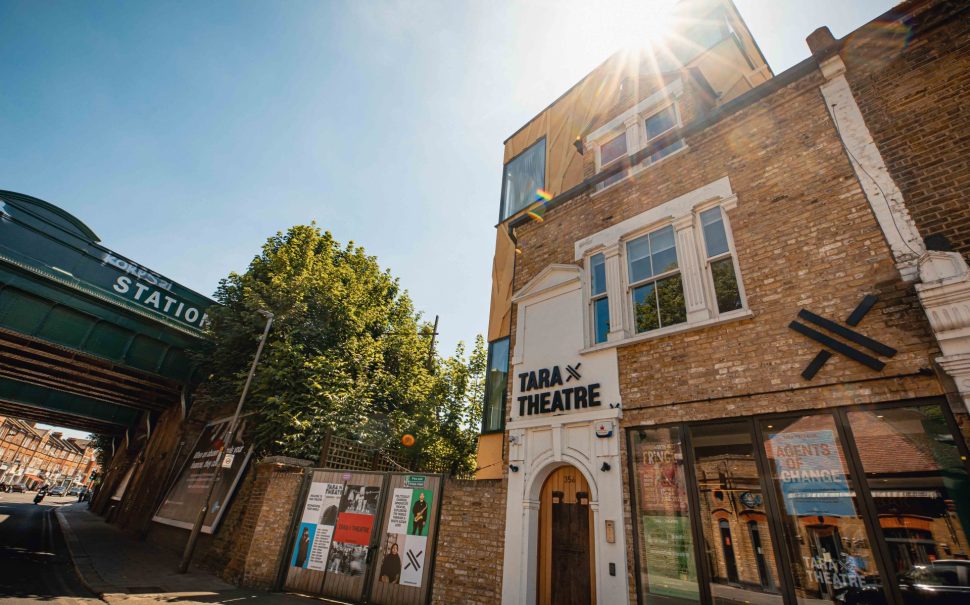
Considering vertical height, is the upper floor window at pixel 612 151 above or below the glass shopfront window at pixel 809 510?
above

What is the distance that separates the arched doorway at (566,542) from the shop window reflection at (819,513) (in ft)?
9.23

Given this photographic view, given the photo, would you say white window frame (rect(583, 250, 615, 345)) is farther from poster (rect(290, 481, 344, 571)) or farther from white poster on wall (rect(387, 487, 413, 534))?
poster (rect(290, 481, 344, 571))

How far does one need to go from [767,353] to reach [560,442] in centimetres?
359

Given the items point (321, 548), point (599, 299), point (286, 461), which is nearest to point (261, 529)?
point (286, 461)

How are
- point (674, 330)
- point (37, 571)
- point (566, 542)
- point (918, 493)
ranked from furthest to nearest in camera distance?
point (37, 571)
point (566, 542)
point (674, 330)
point (918, 493)

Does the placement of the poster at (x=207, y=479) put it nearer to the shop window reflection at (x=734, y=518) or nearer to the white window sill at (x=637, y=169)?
the shop window reflection at (x=734, y=518)

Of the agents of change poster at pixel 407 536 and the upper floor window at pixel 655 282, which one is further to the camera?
the agents of change poster at pixel 407 536

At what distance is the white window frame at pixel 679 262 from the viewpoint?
655 centimetres

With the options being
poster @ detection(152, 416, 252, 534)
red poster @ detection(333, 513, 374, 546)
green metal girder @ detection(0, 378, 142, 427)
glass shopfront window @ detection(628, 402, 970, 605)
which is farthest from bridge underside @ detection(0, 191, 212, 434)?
glass shopfront window @ detection(628, 402, 970, 605)

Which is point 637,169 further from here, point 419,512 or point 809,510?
point 419,512

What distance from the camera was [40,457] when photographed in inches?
3275

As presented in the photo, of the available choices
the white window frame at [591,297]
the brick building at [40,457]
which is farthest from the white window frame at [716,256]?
the brick building at [40,457]

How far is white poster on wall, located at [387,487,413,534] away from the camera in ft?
28.4

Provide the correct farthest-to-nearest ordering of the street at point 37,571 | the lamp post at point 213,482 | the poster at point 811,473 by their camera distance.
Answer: the lamp post at point 213,482 → the street at point 37,571 → the poster at point 811,473
